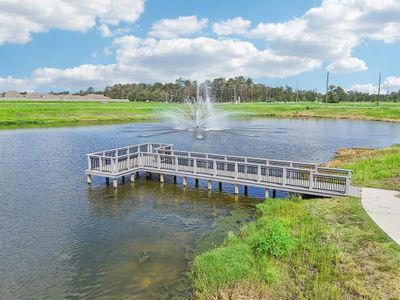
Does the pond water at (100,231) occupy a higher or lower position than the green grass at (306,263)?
lower

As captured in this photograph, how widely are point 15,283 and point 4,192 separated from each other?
13.1 m

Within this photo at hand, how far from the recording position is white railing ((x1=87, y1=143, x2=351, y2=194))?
19281 millimetres

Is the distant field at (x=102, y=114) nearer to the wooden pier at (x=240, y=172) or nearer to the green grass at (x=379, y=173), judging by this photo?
the wooden pier at (x=240, y=172)

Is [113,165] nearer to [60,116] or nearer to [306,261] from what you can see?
[306,261]

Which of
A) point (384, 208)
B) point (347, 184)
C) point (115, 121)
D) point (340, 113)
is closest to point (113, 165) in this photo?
point (347, 184)

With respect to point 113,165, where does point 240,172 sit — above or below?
below

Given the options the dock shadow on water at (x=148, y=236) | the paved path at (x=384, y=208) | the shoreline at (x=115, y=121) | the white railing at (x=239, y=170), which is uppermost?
the white railing at (x=239, y=170)

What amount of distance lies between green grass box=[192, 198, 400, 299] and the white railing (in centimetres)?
398

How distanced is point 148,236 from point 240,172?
28.0ft

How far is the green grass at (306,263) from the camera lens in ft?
32.5

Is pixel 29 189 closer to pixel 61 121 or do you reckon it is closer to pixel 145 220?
pixel 145 220

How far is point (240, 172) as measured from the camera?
22281 mm

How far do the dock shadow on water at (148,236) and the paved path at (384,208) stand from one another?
5917mm

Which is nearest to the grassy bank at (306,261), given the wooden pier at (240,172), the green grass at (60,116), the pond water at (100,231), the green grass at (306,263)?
the green grass at (306,263)
